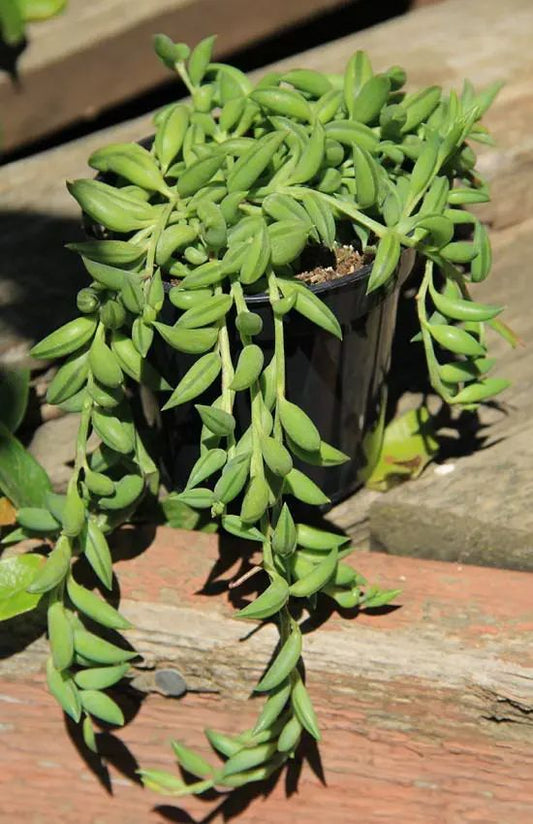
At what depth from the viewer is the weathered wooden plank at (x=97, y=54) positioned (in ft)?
5.80

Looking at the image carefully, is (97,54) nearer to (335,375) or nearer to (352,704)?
(335,375)

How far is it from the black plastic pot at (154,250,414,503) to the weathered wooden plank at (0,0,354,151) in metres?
0.94

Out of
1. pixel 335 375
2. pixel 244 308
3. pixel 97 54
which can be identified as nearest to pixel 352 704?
pixel 335 375

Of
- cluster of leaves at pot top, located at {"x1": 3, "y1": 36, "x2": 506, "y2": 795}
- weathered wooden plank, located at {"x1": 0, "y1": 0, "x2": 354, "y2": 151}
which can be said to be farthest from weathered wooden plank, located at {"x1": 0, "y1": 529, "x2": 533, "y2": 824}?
weathered wooden plank, located at {"x1": 0, "y1": 0, "x2": 354, "y2": 151}

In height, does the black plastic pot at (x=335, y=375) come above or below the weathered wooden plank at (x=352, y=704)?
above

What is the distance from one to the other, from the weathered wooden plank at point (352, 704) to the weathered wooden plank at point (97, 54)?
976mm

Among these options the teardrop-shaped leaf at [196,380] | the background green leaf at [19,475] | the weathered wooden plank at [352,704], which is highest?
the teardrop-shaped leaf at [196,380]

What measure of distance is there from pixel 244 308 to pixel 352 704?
0.45 m

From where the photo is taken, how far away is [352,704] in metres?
1.08

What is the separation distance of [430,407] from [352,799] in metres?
0.46

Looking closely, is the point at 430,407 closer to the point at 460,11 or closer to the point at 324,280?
the point at 324,280

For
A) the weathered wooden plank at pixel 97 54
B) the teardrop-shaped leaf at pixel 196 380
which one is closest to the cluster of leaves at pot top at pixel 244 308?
the teardrop-shaped leaf at pixel 196 380

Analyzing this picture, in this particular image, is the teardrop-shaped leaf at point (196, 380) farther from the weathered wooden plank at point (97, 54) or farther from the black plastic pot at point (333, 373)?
the weathered wooden plank at point (97, 54)

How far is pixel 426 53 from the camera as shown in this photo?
171 centimetres
